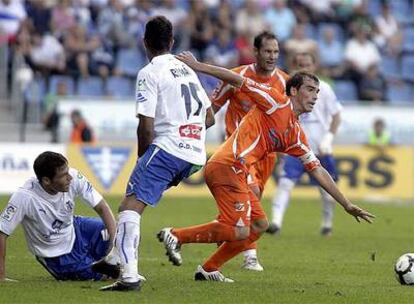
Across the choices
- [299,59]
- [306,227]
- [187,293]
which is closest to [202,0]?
[306,227]

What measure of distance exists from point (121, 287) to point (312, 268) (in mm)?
3539

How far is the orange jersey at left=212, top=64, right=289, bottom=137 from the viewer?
13.4m

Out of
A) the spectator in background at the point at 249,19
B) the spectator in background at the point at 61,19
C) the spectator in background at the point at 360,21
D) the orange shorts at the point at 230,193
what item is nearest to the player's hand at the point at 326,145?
the orange shorts at the point at 230,193

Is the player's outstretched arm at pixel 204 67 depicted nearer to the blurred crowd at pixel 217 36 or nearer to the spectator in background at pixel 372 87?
the blurred crowd at pixel 217 36

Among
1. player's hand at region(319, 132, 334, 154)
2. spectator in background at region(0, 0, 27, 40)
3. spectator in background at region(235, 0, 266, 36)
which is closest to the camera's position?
player's hand at region(319, 132, 334, 154)

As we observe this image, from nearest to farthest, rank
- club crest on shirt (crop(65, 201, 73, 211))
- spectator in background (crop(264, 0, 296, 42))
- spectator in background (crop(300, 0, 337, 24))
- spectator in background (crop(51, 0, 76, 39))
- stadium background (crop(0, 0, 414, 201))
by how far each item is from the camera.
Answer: club crest on shirt (crop(65, 201, 73, 211)), stadium background (crop(0, 0, 414, 201)), spectator in background (crop(51, 0, 76, 39)), spectator in background (crop(264, 0, 296, 42)), spectator in background (crop(300, 0, 337, 24))

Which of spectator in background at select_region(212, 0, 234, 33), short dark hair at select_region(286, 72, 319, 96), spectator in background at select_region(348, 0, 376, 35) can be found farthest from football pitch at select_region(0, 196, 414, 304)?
spectator in background at select_region(348, 0, 376, 35)

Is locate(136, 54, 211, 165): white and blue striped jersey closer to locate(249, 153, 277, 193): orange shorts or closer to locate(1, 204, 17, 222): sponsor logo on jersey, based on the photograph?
locate(1, 204, 17, 222): sponsor logo on jersey

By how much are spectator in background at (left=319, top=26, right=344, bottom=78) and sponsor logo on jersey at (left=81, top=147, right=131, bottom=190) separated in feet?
23.7

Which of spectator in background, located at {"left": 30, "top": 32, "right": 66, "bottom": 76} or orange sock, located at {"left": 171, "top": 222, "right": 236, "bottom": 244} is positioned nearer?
orange sock, located at {"left": 171, "top": 222, "right": 236, "bottom": 244}

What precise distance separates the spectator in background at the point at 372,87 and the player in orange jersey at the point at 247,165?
19.1 metres

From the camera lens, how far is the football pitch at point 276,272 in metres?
10.4

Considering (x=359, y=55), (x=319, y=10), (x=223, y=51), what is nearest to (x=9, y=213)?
(x=223, y=51)

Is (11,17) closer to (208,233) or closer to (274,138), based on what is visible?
(274,138)
